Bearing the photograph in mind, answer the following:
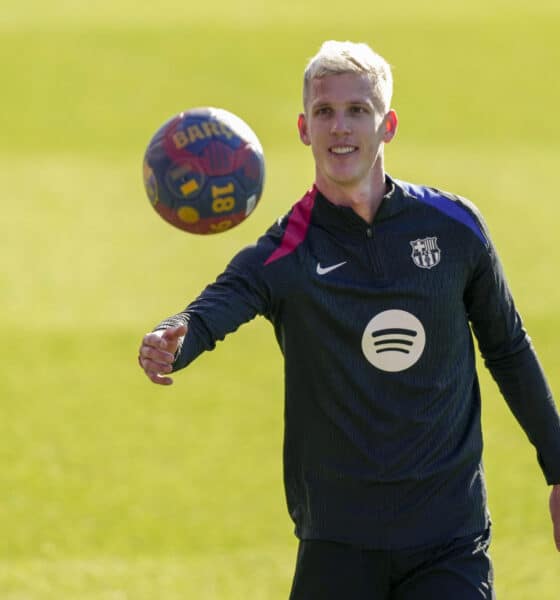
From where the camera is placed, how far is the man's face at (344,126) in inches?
178

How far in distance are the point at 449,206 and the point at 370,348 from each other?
0.55 m

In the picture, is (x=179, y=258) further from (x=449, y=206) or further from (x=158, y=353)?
(x=158, y=353)

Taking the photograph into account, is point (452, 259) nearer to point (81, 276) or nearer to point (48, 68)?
point (81, 276)

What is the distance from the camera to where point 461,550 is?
4562 millimetres

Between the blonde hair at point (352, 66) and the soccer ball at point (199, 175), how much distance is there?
84cm

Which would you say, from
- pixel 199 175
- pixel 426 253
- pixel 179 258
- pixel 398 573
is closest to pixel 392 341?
pixel 426 253

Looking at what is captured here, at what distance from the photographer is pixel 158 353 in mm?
4090

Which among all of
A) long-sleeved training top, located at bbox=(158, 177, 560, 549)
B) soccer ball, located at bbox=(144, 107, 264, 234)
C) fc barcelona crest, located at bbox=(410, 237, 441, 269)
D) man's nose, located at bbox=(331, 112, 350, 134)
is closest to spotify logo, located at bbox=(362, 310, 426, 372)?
long-sleeved training top, located at bbox=(158, 177, 560, 549)

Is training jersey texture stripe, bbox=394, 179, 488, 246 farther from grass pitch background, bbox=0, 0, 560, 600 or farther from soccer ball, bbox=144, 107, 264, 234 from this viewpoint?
grass pitch background, bbox=0, 0, 560, 600

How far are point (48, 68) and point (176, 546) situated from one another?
17.2m

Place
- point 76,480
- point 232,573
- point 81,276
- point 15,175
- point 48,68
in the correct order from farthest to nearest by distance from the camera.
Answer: point 48,68 → point 15,175 → point 81,276 → point 76,480 → point 232,573

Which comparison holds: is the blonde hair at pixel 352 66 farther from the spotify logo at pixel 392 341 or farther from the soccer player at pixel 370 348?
the spotify logo at pixel 392 341

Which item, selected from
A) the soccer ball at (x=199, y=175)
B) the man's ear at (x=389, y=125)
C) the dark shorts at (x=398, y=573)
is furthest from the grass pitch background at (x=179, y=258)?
the man's ear at (x=389, y=125)

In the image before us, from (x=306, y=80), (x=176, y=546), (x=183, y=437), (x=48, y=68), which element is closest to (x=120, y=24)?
(x=48, y=68)
